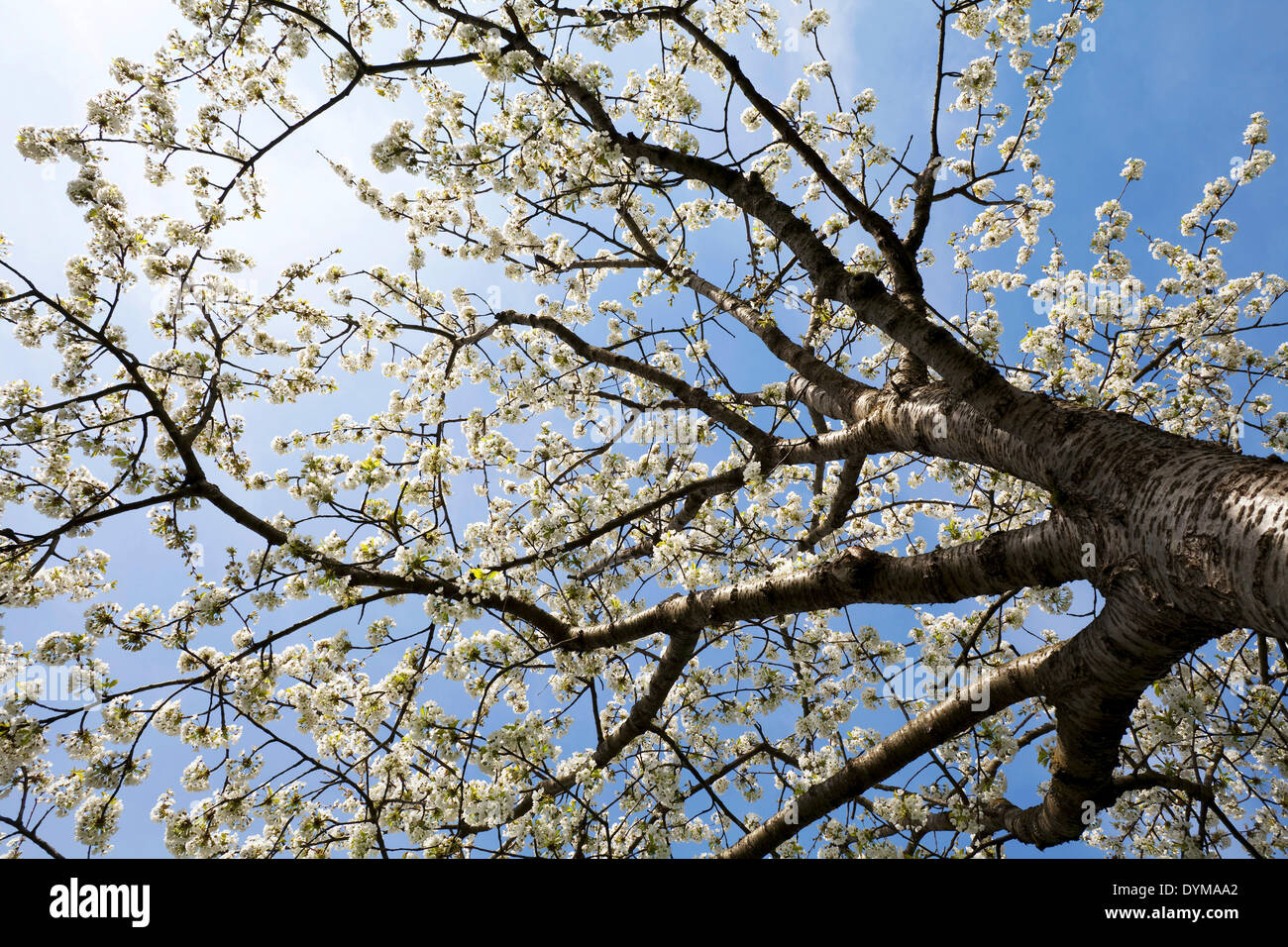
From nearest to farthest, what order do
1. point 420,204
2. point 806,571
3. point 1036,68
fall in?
point 806,571 < point 1036,68 < point 420,204

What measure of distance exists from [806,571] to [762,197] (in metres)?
2.37

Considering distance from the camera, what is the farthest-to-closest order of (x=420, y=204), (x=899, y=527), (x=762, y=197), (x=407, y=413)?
(x=899, y=527)
(x=407, y=413)
(x=420, y=204)
(x=762, y=197)

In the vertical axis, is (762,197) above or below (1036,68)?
below

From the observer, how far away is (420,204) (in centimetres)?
562

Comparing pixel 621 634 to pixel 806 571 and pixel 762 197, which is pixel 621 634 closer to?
pixel 806 571
